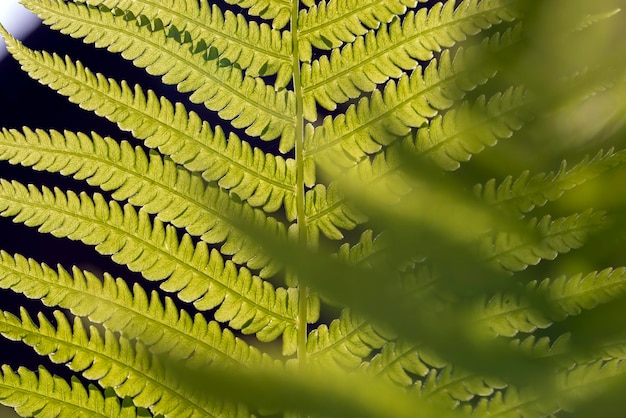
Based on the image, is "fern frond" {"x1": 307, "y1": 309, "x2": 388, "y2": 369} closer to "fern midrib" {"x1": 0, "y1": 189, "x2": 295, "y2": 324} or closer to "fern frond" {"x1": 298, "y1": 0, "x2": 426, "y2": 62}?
"fern midrib" {"x1": 0, "y1": 189, "x2": 295, "y2": 324}

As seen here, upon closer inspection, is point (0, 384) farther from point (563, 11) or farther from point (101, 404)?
point (563, 11)

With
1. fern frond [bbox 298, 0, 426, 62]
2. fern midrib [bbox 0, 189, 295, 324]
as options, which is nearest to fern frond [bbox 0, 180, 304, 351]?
fern midrib [bbox 0, 189, 295, 324]

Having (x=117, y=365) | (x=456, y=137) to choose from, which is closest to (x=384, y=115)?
(x=456, y=137)

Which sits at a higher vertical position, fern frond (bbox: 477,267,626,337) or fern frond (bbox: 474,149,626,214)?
fern frond (bbox: 474,149,626,214)

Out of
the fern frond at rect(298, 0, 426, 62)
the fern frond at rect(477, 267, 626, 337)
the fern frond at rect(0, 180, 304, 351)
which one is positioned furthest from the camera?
the fern frond at rect(298, 0, 426, 62)

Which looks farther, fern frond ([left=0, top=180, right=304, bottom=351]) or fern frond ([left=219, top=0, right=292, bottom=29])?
fern frond ([left=219, top=0, right=292, bottom=29])

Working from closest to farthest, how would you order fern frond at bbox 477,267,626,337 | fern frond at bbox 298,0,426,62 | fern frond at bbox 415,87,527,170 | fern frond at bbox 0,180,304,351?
fern frond at bbox 477,267,626,337 → fern frond at bbox 415,87,527,170 → fern frond at bbox 0,180,304,351 → fern frond at bbox 298,0,426,62

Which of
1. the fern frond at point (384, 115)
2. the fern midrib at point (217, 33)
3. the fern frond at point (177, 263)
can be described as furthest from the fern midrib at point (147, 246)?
the fern midrib at point (217, 33)

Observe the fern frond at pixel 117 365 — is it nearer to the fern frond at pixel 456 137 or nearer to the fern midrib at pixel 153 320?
the fern midrib at pixel 153 320
